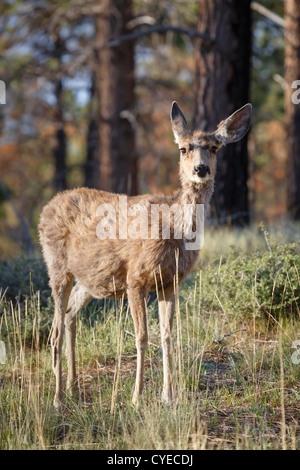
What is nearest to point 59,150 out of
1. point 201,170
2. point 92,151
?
point 92,151

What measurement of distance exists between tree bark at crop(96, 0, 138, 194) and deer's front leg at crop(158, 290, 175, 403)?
827 cm

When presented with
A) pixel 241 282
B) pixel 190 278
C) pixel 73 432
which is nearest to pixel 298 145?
pixel 190 278

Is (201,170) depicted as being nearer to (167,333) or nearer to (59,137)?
(167,333)

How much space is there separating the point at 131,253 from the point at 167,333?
0.76m

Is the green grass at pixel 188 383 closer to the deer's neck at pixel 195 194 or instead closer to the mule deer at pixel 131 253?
the mule deer at pixel 131 253

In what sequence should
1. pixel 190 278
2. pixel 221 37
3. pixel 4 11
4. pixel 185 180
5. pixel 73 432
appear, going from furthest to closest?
pixel 4 11 < pixel 221 37 < pixel 190 278 < pixel 185 180 < pixel 73 432

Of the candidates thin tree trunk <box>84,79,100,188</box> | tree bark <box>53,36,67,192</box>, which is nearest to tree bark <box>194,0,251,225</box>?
tree bark <box>53,36,67,192</box>

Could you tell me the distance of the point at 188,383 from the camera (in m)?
4.62

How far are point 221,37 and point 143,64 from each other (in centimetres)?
1306

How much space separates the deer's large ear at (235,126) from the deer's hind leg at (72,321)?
1983 mm

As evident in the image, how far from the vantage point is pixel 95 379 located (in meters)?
5.27

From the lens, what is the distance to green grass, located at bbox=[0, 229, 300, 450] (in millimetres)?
3814
